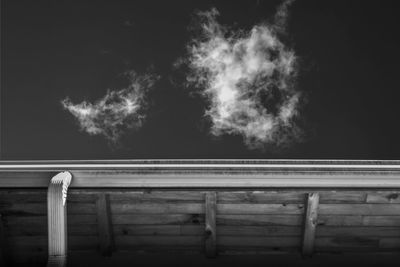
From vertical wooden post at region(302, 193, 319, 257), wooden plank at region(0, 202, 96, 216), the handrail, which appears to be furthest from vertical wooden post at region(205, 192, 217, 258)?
wooden plank at region(0, 202, 96, 216)

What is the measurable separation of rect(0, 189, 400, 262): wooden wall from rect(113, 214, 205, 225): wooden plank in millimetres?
11

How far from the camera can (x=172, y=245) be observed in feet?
15.0

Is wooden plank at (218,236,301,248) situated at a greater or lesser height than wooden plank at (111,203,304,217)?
lesser

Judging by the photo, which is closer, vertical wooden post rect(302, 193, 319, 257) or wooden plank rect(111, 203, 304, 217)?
vertical wooden post rect(302, 193, 319, 257)

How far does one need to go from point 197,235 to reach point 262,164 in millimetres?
1287

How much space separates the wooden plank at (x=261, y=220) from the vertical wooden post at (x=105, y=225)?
1220mm

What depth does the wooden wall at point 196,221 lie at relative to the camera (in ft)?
13.9

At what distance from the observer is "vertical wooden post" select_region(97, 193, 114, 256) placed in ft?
14.0

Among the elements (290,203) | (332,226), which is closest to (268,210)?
(290,203)

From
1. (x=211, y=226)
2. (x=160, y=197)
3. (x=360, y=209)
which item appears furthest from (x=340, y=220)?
(x=160, y=197)

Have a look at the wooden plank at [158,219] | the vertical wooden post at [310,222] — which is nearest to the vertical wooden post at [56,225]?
the wooden plank at [158,219]

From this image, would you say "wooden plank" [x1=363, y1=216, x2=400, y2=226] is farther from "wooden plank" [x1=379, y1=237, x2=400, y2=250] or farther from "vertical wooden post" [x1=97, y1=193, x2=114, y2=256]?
"vertical wooden post" [x1=97, y1=193, x2=114, y2=256]

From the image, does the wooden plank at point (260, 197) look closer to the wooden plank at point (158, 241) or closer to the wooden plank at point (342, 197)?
the wooden plank at point (342, 197)

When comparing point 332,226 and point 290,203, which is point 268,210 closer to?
point 290,203
